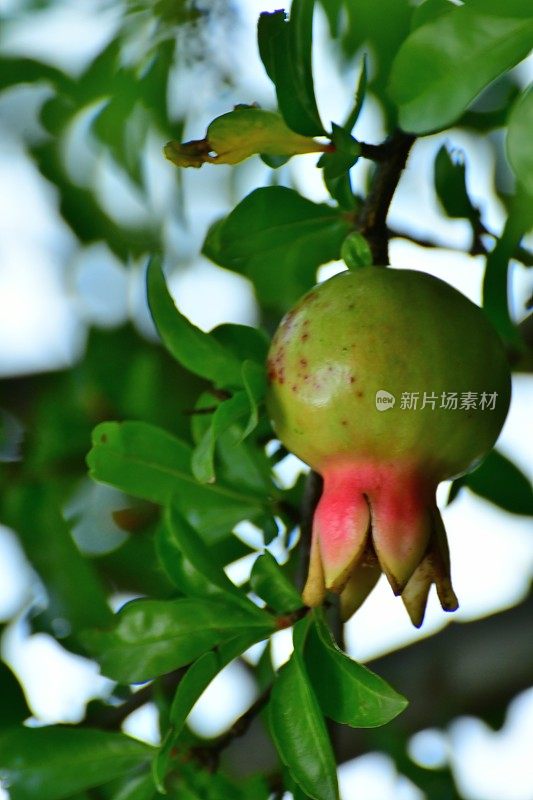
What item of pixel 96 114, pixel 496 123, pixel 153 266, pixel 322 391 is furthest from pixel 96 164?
pixel 322 391

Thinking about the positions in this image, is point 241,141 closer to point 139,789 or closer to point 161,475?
point 161,475

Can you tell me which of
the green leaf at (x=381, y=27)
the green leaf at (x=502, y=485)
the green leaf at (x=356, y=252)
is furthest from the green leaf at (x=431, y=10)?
the green leaf at (x=502, y=485)

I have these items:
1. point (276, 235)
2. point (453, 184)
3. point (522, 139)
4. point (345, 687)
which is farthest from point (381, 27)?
point (345, 687)

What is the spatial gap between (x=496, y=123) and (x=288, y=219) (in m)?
0.43

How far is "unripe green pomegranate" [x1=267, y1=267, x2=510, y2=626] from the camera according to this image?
2.37ft

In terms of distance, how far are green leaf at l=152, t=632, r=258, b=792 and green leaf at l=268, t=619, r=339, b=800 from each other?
2.3 inches

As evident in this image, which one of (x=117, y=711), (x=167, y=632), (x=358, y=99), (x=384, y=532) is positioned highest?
(x=358, y=99)

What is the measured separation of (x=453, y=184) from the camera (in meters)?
1.06

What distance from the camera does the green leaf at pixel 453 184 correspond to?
106cm

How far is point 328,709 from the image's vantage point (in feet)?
2.49

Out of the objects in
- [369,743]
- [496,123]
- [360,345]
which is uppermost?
[360,345]

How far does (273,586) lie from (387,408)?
0.60ft

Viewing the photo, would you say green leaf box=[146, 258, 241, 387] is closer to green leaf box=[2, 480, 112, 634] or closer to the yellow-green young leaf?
the yellow-green young leaf

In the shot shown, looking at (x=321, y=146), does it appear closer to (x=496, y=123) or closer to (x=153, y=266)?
(x=153, y=266)
